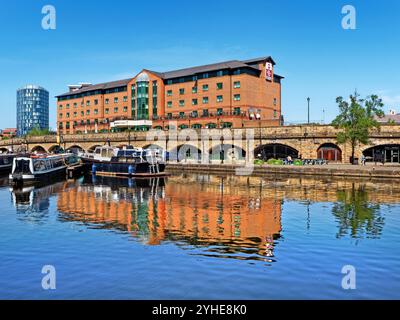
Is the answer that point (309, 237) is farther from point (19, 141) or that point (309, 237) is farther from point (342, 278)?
point (19, 141)

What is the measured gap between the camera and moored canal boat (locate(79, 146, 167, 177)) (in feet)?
196

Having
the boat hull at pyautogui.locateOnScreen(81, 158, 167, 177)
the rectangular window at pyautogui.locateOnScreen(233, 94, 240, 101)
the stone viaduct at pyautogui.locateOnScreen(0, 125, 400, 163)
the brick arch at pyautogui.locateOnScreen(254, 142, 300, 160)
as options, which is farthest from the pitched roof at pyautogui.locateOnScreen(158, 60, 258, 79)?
the boat hull at pyautogui.locateOnScreen(81, 158, 167, 177)

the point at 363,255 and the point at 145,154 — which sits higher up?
the point at 145,154

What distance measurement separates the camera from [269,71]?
9262 centimetres

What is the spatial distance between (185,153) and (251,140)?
18.4m

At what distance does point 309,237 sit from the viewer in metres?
21.9

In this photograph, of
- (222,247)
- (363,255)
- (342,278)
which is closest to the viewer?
(342,278)

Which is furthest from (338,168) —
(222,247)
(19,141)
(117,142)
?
(19,141)

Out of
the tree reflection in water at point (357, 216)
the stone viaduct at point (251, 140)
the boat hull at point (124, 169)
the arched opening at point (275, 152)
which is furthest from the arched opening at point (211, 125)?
the tree reflection in water at point (357, 216)

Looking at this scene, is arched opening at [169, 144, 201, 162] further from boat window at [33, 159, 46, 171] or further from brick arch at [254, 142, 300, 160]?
boat window at [33, 159, 46, 171]

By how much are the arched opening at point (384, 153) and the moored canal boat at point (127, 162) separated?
36.1 metres

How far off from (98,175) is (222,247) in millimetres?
50501

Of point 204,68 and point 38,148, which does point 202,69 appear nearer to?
point 204,68
